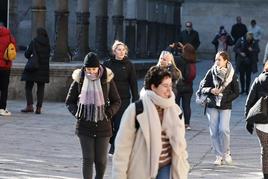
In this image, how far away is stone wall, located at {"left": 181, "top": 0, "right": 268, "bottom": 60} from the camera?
39.2m

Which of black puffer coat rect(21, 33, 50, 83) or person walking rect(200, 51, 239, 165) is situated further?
black puffer coat rect(21, 33, 50, 83)

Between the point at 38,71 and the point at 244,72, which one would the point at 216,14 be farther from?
the point at 38,71

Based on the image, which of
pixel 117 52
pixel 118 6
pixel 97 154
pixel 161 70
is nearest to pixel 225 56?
pixel 117 52

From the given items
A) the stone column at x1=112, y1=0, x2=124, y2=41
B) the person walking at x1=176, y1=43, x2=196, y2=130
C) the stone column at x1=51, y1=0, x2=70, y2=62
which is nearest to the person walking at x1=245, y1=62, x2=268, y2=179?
the person walking at x1=176, y1=43, x2=196, y2=130

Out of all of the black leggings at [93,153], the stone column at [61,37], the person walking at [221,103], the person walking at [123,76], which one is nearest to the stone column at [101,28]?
the stone column at [61,37]

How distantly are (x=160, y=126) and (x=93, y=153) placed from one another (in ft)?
9.09

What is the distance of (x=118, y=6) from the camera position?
27.2 metres

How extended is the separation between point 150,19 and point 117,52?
17.0 meters

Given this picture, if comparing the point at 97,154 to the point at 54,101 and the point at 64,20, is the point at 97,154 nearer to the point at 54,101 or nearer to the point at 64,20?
the point at 54,101

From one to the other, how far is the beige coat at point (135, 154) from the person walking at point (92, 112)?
2.61 m

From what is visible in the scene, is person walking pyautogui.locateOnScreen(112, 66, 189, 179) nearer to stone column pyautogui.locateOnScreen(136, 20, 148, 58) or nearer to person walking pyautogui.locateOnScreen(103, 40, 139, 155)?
person walking pyautogui.locateOnScreen(103, 40, 139, 155)

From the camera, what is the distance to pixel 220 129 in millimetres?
12945

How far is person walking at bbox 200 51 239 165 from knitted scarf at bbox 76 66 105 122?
10.8 ft

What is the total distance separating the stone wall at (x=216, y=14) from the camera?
39.2 metres
